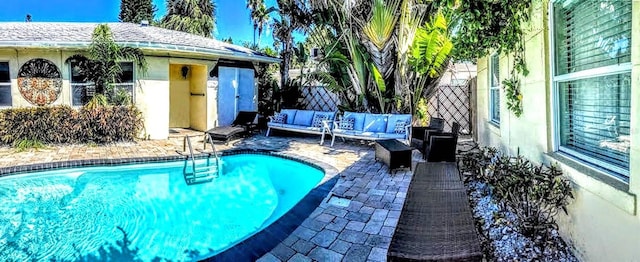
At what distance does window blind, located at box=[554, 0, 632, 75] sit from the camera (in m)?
2.76

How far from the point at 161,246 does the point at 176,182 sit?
10.4 ft

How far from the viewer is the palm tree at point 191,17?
25.9 metres

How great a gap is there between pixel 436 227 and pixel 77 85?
Answer: 11555 millimetres

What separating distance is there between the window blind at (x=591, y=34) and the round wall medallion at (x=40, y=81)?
1231cm

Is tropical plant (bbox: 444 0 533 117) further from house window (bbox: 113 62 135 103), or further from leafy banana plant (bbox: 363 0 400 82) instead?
house window (bbox: 113 62 135 103)

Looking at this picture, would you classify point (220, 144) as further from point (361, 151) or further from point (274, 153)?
point (361, 151)

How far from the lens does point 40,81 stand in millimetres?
10367

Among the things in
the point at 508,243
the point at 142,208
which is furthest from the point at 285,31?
the point at 508,243

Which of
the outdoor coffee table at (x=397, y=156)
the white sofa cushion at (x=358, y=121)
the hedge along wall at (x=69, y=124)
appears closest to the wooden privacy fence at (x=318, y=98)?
the white sofa cushion at (x=358, y=121)

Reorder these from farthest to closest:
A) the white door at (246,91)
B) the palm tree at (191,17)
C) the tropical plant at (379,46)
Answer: the palm tree at (191,17) < the white door at (246,91) < the tropical plant at (379,46)

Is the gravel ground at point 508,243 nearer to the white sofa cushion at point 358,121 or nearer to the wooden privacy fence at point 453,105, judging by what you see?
the white sofa cushion at point 358,121

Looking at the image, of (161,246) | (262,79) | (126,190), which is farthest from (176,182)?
(262,79)

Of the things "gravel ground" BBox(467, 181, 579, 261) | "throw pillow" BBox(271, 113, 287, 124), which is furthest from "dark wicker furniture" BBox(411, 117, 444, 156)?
"throw pillow" BBox(271, 113, 287, 124)

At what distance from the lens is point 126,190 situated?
7.16 m
